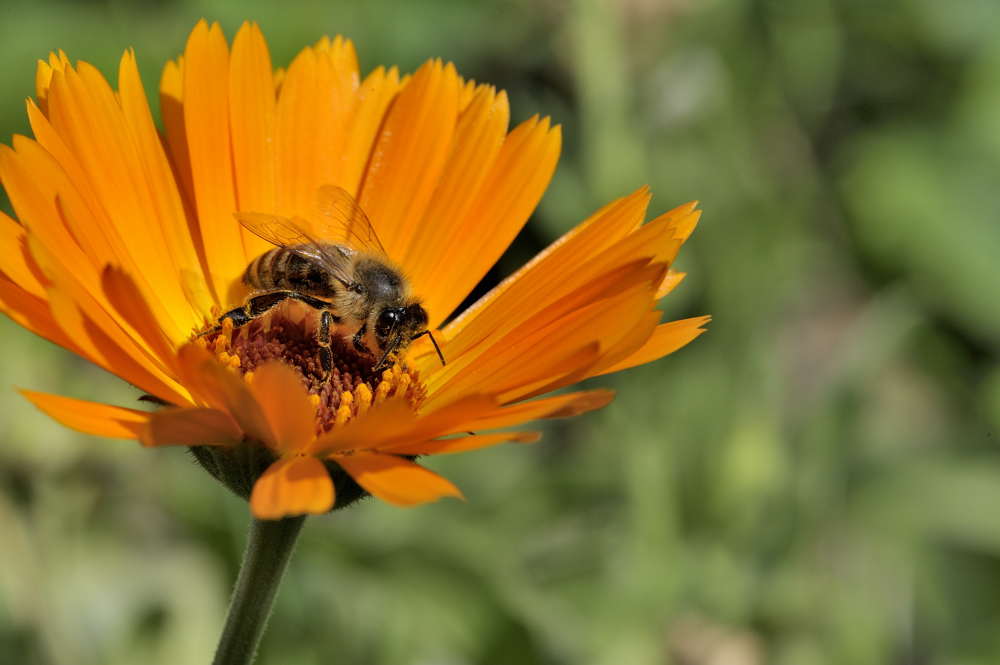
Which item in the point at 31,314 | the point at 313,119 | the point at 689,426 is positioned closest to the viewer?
the point at 31,314

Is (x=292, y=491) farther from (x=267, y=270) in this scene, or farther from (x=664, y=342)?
(x=267, y=270)

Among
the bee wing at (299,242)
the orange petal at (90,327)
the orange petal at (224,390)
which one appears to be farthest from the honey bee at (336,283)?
the orange petal at (224,390)

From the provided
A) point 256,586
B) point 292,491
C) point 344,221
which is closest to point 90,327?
point 292,491

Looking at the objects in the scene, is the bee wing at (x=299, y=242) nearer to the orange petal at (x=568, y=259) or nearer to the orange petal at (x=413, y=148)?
the orange petal at (x=413, y=148)

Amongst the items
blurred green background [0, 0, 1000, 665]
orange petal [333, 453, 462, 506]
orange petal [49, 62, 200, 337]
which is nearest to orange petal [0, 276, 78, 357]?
orange petal [49, 62, 200, 337]

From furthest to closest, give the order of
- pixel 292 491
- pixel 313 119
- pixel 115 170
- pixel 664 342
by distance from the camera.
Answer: pixel 313 119
pixel 115 170
pixel 664 342
pixel 292 491
